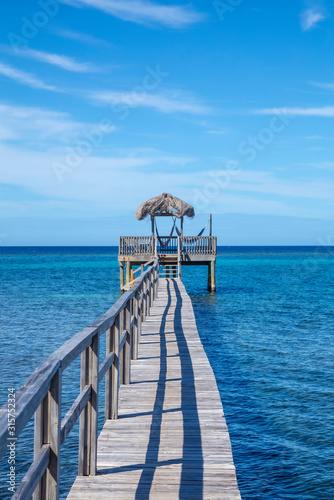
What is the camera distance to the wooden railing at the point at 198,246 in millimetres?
28594

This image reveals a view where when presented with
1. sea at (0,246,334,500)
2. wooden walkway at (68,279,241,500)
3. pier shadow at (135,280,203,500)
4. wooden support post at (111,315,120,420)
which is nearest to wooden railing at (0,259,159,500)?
wooden support post at (111,315,120,420)

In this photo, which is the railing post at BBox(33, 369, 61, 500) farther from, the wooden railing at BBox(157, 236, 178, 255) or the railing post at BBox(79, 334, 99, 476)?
the wooden railing at BBox(157, 236, 178, 255)

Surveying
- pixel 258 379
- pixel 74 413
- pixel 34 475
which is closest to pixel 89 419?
pixel 74 413

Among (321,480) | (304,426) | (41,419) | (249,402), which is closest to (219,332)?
(249,402)

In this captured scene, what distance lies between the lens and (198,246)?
28875 millimetres

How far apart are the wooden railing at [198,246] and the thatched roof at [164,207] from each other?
6.83 feet

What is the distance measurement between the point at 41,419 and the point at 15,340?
13.9 m

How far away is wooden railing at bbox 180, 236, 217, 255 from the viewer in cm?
2859

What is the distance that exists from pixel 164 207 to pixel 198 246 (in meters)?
3.45

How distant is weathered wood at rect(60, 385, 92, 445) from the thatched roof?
26.5 metres

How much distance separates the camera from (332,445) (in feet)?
25.5

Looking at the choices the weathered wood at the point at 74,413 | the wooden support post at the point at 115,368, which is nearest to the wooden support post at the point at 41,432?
the weathered wood at the point at 74,413

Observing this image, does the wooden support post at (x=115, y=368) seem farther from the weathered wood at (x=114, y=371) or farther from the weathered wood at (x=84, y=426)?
the weathered wood at (x=84, y=426)

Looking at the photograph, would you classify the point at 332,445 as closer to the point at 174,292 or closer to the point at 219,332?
the point at 219,332
